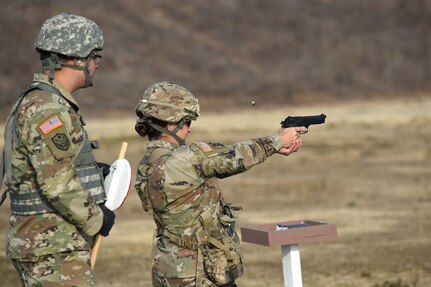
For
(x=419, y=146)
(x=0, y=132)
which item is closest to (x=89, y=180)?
(x=419, y=146)

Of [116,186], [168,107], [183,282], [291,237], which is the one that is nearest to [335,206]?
[291,237]

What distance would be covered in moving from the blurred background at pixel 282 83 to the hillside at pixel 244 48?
6cm

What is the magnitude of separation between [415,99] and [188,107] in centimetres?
5615

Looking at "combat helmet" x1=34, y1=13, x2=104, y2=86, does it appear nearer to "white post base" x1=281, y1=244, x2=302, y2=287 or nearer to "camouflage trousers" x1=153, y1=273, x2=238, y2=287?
"camouflage trousers" x1=153, y1=273, x2=238, y2=287

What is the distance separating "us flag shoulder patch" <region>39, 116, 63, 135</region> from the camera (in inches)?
210

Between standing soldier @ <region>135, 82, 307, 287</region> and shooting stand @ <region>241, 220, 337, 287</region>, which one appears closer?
standing soldier @ <region>135, 82, 307, 287</region>

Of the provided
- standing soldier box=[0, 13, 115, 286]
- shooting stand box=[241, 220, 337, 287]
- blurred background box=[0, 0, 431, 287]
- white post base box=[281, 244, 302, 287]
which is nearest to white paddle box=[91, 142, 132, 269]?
standing soldier box=[0, 13, 115, 286]

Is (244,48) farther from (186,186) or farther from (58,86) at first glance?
(58,86)

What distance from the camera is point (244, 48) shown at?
230 ft

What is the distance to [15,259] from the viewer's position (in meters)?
5.53

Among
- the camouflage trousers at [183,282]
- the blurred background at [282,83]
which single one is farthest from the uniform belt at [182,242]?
the blurred background at [282,83]

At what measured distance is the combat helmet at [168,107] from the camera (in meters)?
6.29

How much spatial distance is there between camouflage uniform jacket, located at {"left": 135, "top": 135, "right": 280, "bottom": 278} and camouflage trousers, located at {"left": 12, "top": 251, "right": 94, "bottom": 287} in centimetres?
92

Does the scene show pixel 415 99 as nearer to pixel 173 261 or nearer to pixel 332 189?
pixel 332 189
